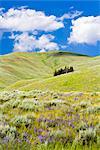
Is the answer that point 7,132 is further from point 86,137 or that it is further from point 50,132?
point 86,137

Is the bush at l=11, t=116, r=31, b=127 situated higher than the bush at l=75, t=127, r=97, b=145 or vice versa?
the bush at l=11, t=116, r=31, b=127

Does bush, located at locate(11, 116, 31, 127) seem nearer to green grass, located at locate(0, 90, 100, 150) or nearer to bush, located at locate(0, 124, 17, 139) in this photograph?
green grass, located at locate(0, 90, 100, 150)

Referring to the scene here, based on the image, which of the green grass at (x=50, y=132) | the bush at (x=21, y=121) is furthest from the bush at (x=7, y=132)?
the bush at (x=21, y=121)

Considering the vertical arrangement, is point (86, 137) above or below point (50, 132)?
below

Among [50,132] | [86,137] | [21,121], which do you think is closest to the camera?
[86,137]

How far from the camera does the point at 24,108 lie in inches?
517

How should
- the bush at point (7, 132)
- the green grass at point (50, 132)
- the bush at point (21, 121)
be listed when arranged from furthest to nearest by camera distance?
the bush at point (21, 121) → the bush at point (7, 132) → the green grass at point (50, 132)

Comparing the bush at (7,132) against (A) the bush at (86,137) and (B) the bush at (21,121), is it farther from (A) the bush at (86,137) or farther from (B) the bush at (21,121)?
(A) the bush at (86,137)

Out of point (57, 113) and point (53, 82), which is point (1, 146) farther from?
point (53, 82)

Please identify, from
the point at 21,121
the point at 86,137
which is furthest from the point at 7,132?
the point at 86,137

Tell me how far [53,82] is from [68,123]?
59.7 meters

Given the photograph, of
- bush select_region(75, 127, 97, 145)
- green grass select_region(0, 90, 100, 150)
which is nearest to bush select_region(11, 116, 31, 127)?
green grass select_region(0, 90, 100, 150)

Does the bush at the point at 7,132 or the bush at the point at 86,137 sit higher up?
the bush at the point at 7,132

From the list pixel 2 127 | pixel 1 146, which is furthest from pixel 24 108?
pixel 1 146
